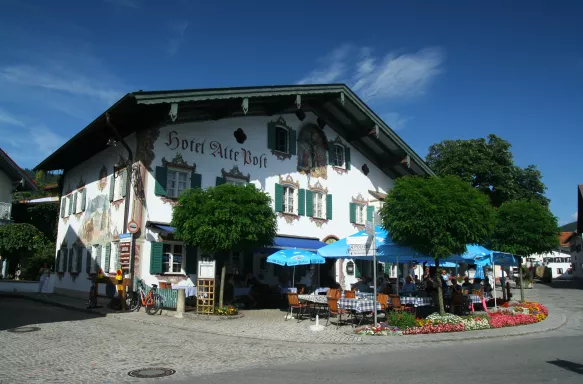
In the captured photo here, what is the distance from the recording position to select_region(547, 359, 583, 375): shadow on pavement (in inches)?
305

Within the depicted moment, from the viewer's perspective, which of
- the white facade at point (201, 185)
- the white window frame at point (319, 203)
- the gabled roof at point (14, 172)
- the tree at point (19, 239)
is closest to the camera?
the white facade at point (201, 185)

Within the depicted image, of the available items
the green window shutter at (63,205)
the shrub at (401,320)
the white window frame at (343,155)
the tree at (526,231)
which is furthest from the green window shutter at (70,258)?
the tree at (526,231)

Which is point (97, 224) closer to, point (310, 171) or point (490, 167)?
point (310, 171)

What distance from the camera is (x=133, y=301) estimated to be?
54.4ft

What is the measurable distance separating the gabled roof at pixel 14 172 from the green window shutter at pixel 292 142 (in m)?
13.8

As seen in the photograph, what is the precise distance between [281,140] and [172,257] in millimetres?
7621

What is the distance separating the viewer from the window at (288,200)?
2205 cm

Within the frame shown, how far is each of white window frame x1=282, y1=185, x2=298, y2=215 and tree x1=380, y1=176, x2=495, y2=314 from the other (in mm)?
8446

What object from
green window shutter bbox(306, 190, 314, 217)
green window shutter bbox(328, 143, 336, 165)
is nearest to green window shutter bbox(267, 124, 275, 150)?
green window shutter bbox(306, 190, 314, 217)

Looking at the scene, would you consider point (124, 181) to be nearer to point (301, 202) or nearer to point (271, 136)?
point (271, 136)

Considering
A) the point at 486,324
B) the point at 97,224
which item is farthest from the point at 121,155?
the point at 486,324

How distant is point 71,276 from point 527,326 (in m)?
18.9

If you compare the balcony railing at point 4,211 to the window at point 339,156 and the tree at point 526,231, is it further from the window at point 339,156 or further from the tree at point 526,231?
the tree at point 526,231

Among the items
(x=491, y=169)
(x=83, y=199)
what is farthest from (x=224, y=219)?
(x=491, y=169)
